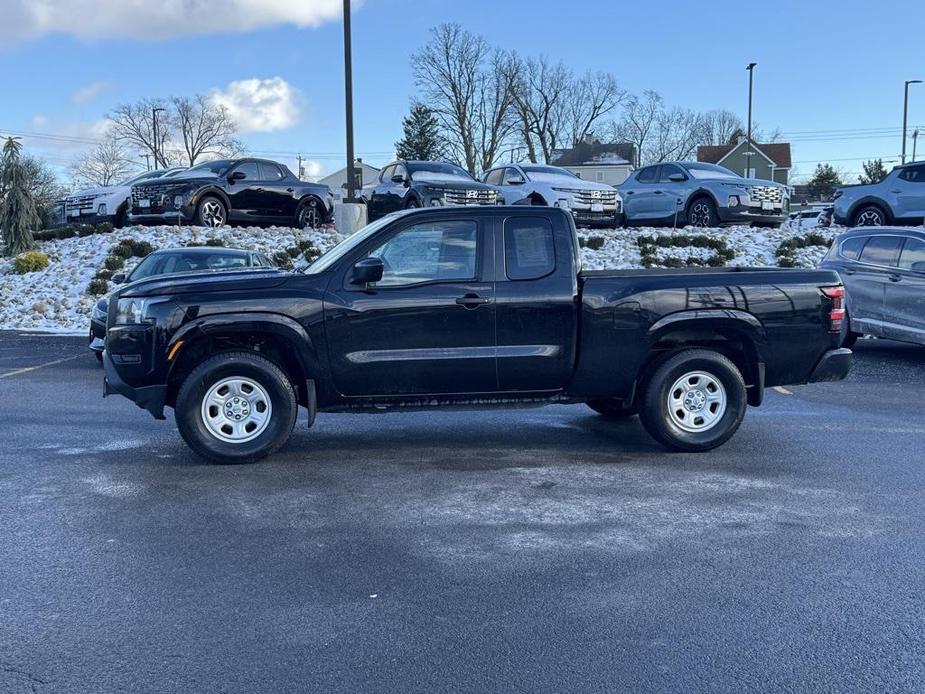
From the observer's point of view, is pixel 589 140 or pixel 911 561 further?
pixel 589 140

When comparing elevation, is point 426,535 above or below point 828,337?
below

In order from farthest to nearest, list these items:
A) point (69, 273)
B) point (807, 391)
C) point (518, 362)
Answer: point (69, 273) < point (807, 391) < point (518, 362)

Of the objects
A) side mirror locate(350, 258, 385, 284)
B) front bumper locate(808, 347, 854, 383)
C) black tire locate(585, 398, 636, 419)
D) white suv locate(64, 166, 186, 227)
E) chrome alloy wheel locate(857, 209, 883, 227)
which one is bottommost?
black tire locate(585, 398, 636, 419)

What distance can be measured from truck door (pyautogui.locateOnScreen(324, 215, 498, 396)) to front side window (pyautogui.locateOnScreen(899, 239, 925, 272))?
7.60m

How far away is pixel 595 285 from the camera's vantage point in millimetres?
7004

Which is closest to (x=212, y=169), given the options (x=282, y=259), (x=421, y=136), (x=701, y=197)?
(x=282, y=259)

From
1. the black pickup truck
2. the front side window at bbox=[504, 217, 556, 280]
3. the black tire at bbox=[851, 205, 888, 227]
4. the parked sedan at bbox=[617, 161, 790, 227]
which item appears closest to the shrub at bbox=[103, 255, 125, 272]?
the parked sedan at bbox=[617, 161, 790, 227]

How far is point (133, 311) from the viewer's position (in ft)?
22.4

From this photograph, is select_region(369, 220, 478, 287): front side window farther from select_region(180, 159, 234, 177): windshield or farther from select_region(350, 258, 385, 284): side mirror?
select_region(180, 159, 234, 177): windshield

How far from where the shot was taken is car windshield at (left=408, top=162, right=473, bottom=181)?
21.0m

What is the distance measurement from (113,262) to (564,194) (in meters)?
9.87

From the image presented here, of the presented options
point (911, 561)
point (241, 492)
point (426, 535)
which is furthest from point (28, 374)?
point (911, 561)

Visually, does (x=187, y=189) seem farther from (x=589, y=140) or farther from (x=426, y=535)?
(x=589, y=140)

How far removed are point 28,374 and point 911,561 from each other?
33.7 ft
